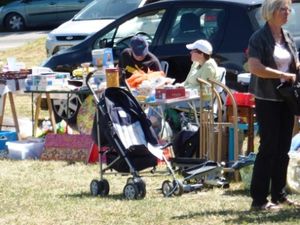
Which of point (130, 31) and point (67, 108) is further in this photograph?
point (130, 31)

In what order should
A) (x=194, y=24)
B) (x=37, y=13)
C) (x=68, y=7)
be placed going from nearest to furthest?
(x=194, y=24) → (x=68, y=7) → (x=37, y=13)

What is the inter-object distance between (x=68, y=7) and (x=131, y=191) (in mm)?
19338

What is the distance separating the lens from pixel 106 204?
8.28 meters

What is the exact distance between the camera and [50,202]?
27.8ft

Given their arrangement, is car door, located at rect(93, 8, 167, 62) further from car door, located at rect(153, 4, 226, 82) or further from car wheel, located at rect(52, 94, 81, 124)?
car wheel, located at rect(52, 94, 81, 124)

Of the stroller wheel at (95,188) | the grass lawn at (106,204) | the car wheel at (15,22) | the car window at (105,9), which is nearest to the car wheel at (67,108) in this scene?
the grass lawn at (106,204)

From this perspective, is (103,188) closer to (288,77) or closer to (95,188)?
(95,188)

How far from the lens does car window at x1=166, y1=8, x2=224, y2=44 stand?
39.3 ft

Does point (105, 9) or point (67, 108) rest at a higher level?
point (105, 9)

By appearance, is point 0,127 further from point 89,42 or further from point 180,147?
point 180,147

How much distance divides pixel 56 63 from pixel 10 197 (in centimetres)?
482

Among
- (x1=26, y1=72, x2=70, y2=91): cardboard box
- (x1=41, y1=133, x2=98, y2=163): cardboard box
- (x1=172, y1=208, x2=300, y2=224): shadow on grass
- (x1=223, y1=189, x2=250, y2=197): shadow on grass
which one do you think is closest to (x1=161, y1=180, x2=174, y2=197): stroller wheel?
(x1=223, y1=189, x2=250, y2=197): shadow on grass

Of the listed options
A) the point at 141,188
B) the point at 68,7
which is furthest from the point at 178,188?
the point at 68,7

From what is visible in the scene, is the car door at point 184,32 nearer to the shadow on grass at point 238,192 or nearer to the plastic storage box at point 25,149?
the plastic storage box at point 25,149
